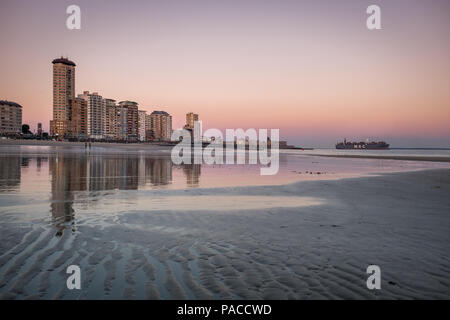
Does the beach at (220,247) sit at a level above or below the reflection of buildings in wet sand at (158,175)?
below

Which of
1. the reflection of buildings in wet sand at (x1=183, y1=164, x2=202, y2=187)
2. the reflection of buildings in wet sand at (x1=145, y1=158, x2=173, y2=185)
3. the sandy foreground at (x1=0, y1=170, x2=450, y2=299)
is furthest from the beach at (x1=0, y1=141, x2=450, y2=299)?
the reflection of buildings in wet sand at (x1=145, y1=158, x2=173, y2=185)

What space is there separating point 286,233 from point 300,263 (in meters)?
2.01

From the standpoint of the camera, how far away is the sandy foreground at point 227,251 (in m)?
4.37

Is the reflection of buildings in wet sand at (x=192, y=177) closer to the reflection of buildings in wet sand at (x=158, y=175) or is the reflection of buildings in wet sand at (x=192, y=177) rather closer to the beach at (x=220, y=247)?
the reflection of buildings in wet sand at (x=158, y=175)

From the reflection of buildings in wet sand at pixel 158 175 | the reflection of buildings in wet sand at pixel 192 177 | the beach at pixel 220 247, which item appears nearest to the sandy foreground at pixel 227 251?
the beach at pixel 220 247

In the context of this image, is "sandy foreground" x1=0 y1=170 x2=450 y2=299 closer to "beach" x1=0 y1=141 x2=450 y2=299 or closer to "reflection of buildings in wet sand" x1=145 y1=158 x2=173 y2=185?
"beach" x1=0 y1=141 x2=450 y2=299

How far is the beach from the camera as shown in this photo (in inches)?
173

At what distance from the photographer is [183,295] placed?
4195 mm

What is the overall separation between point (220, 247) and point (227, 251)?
0.29 m

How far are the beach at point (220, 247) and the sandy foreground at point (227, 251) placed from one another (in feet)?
0.07

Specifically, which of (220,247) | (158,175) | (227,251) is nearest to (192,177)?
(158,175)
